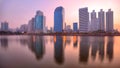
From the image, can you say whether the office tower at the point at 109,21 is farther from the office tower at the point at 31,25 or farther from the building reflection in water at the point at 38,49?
the office tower at the point at 31,25

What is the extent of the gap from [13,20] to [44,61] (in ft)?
4.77

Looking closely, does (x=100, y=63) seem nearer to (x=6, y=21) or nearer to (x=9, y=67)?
(x=9, y=67)

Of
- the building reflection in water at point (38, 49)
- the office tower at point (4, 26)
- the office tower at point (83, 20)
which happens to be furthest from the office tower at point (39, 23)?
the office tower at point (83, 20)

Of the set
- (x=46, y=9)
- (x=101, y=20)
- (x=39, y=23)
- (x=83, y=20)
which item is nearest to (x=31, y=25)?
(x=39, y=23)

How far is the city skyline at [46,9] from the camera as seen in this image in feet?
13.6

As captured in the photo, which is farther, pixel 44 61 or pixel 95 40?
pixel 95 40

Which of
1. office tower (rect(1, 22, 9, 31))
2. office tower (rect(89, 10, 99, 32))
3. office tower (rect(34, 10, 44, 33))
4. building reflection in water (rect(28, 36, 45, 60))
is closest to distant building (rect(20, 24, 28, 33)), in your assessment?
office tower (rect(34, 10, 44, 33))

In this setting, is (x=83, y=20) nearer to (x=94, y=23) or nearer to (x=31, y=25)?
(x=94, y=23)

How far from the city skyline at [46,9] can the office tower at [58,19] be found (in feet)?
0.24

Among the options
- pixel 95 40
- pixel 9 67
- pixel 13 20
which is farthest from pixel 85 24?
pixel 95 40

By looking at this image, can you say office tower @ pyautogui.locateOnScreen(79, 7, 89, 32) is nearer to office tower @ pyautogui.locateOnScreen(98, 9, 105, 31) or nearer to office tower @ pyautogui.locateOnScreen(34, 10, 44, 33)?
office tower @ pyautogui.locateOnScreen(98, 9, 105, 31)

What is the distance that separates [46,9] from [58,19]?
0.32 m

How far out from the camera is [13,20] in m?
4.43

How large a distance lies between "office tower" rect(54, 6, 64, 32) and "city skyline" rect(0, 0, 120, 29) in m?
0.07
